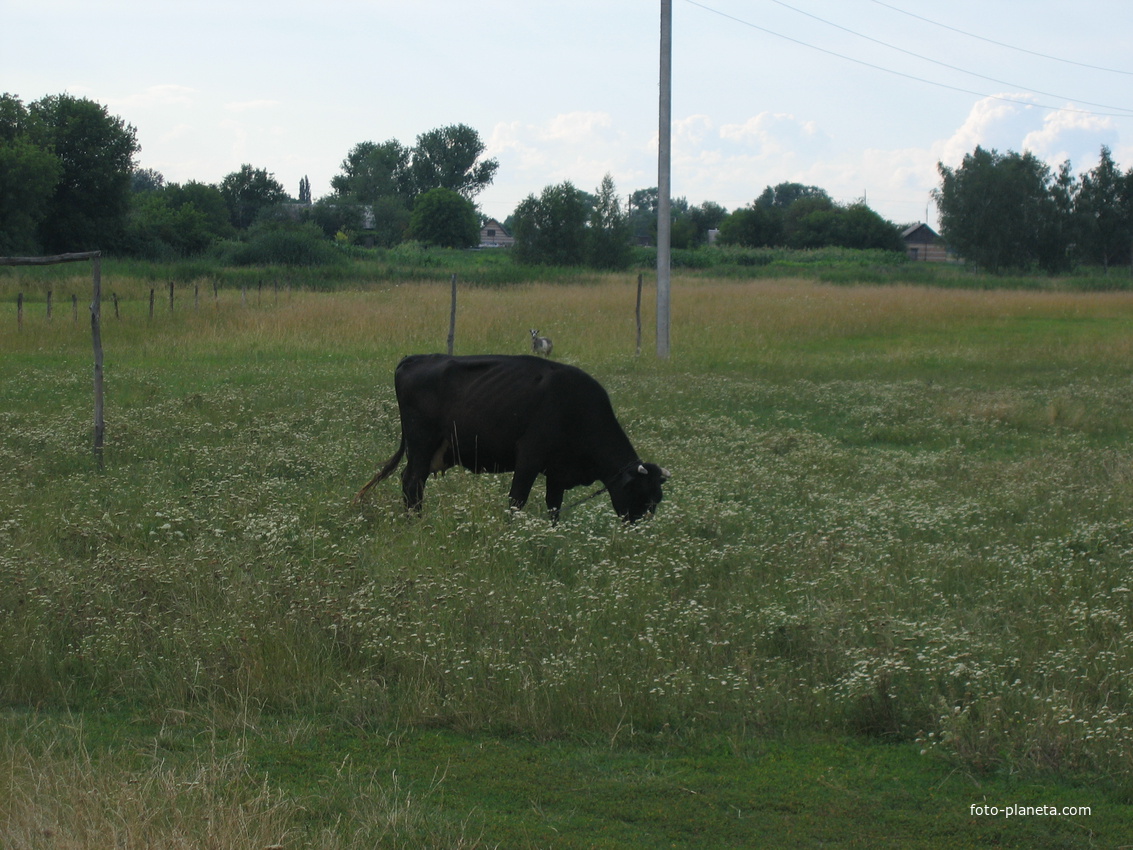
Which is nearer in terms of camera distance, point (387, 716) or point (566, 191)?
point (387, 716)

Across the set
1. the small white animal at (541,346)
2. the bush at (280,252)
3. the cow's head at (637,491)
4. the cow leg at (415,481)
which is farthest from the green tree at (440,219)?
the cow's head at (637,491)

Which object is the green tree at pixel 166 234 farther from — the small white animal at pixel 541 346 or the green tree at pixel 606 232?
the small white animal at pixel 541 346

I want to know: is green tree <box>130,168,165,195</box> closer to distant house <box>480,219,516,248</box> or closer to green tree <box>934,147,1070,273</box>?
distant house <box>480,219,516,248</box>

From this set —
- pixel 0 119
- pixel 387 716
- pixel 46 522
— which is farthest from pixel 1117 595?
pixel 0 119

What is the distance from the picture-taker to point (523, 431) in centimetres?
823

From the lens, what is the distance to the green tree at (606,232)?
5941 cm

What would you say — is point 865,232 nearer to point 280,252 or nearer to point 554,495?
point 280,252

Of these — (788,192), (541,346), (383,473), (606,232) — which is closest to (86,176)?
(606,232)

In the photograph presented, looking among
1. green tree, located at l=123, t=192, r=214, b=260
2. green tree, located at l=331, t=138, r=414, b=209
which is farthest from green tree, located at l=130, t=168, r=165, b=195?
green tree, located at l=123, t=192, r=214, b=260

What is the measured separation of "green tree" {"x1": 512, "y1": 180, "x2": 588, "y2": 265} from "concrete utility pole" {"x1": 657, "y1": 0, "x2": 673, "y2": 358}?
1509 inches

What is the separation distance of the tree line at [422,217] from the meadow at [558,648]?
4519cm

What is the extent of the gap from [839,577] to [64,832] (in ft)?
15.3

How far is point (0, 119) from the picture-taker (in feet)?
176

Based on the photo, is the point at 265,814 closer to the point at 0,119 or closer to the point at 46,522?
the point at 46,522
